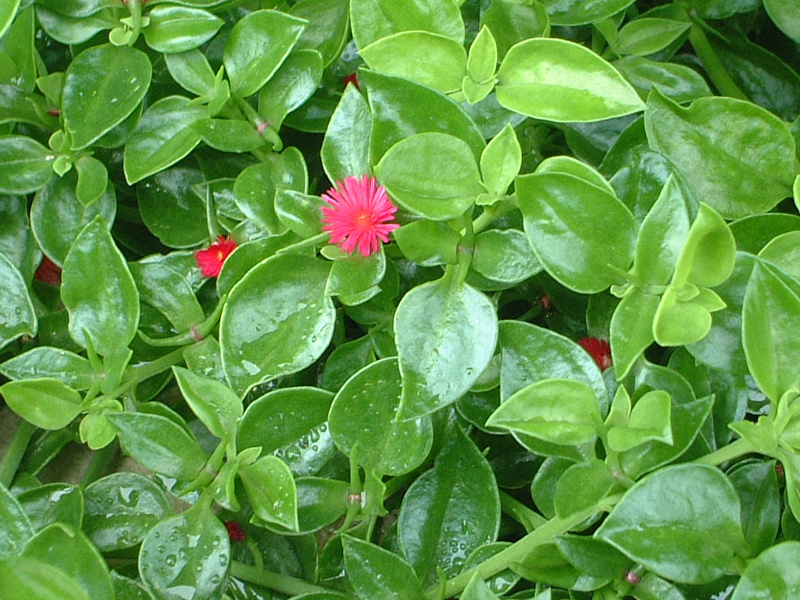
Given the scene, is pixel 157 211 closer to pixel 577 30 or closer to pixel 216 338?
pixel 216 338

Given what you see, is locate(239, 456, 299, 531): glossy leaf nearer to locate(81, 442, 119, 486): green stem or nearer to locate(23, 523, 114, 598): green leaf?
locate(23, 523, 114, 598): green leaf

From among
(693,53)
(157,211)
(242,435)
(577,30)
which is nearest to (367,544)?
(242,435)

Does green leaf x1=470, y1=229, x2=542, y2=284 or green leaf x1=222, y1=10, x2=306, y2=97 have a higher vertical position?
green leaf x1=222, y1=10, x2=306, y2=97

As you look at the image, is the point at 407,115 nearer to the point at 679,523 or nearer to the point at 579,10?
the point at 579,10

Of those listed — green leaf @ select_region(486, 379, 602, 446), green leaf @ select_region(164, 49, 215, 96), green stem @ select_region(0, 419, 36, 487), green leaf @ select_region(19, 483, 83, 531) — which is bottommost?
green stem @ select_region(0, 419, 36, 487)

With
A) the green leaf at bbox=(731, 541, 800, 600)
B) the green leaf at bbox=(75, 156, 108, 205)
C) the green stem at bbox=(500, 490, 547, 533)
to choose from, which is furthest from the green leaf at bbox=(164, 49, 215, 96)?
the green leaf at bbox=(731, 541, 800, 600)

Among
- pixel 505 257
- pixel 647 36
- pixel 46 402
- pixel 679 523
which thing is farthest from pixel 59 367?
pixel 647 36

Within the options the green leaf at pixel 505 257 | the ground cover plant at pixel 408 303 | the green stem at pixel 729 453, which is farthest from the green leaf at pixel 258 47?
the green stem at pixel 729 453
